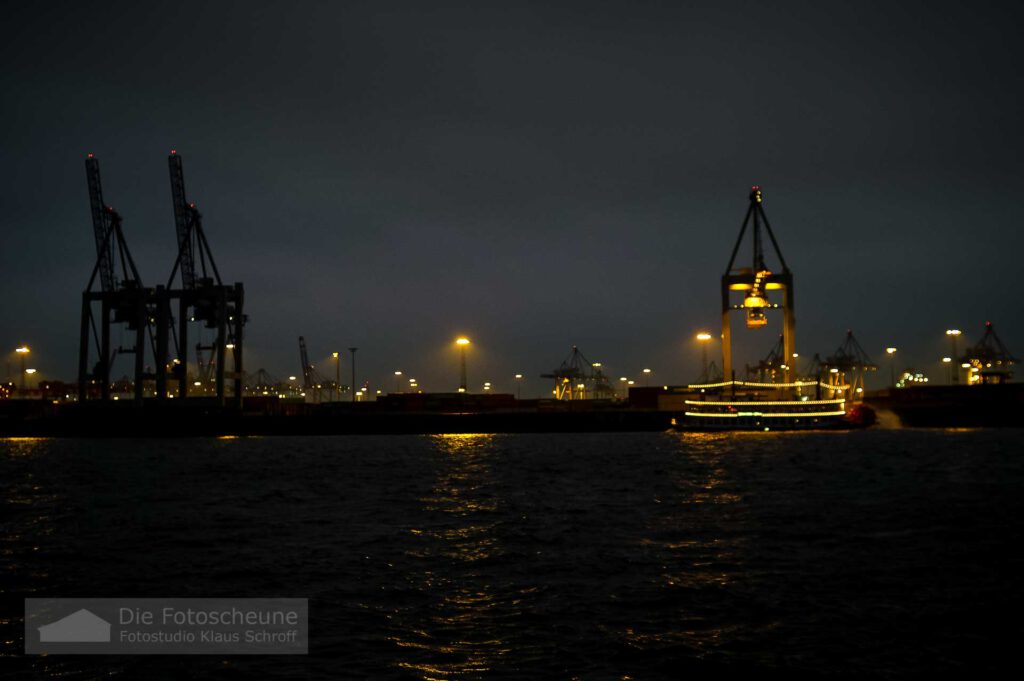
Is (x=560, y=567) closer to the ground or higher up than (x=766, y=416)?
closer to the ground

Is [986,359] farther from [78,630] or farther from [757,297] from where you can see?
→ [78,630]

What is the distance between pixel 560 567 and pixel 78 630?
8.44 meters

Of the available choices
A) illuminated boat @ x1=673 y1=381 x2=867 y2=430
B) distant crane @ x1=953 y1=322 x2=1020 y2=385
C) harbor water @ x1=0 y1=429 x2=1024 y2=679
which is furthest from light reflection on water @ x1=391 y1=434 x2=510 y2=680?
distant crane @ x1=953 y1=322 x2=1020 y2=385

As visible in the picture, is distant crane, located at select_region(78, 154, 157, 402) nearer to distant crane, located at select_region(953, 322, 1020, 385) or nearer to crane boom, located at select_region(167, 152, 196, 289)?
crane boom, located at select_region(167, 152, 196, 289)

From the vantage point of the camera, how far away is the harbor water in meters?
11.1

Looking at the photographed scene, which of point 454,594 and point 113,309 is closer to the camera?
point 454,594

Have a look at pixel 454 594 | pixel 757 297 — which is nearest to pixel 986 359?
pixel 757 297

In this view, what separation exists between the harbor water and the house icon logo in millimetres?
409

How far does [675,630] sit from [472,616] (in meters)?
3.02

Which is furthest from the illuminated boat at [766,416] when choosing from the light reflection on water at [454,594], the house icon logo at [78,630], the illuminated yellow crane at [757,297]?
the house icon logo at [78,630]

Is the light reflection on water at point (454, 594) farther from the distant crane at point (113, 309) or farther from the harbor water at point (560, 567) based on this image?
the distant crane at point (113, 309)

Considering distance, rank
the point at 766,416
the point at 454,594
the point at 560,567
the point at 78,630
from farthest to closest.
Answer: the point at 766,416 < the point at 560,567 < the point at 454,594 < the point at 78,630

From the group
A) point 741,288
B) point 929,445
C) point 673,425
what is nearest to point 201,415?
point 673,425

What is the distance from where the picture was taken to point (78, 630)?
1257cm
